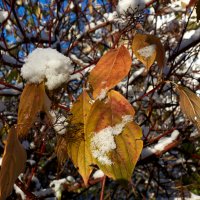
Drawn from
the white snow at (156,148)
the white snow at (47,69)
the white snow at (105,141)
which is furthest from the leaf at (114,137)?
the white snow at (156,148)

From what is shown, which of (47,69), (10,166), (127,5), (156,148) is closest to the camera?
(10,166)

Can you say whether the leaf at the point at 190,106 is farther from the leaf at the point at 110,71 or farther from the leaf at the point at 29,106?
the leaf at the point at 29,106

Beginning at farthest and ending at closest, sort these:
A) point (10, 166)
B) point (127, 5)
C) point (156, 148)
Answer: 1. point (156, 148)
2. point (127, 5)
3. point (10, 166)

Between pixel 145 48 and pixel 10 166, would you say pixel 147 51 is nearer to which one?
pixel 145 48

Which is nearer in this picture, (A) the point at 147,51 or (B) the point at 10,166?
(B) the point at 10,166

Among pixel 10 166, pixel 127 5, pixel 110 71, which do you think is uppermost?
pixel 127 5

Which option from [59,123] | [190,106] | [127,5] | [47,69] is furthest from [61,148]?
[127,5]

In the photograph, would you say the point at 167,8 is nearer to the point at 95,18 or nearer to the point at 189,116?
the point at 95,18

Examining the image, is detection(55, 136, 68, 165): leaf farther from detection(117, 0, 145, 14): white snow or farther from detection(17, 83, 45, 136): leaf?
detection(117, 0, 145, 14): white snow
